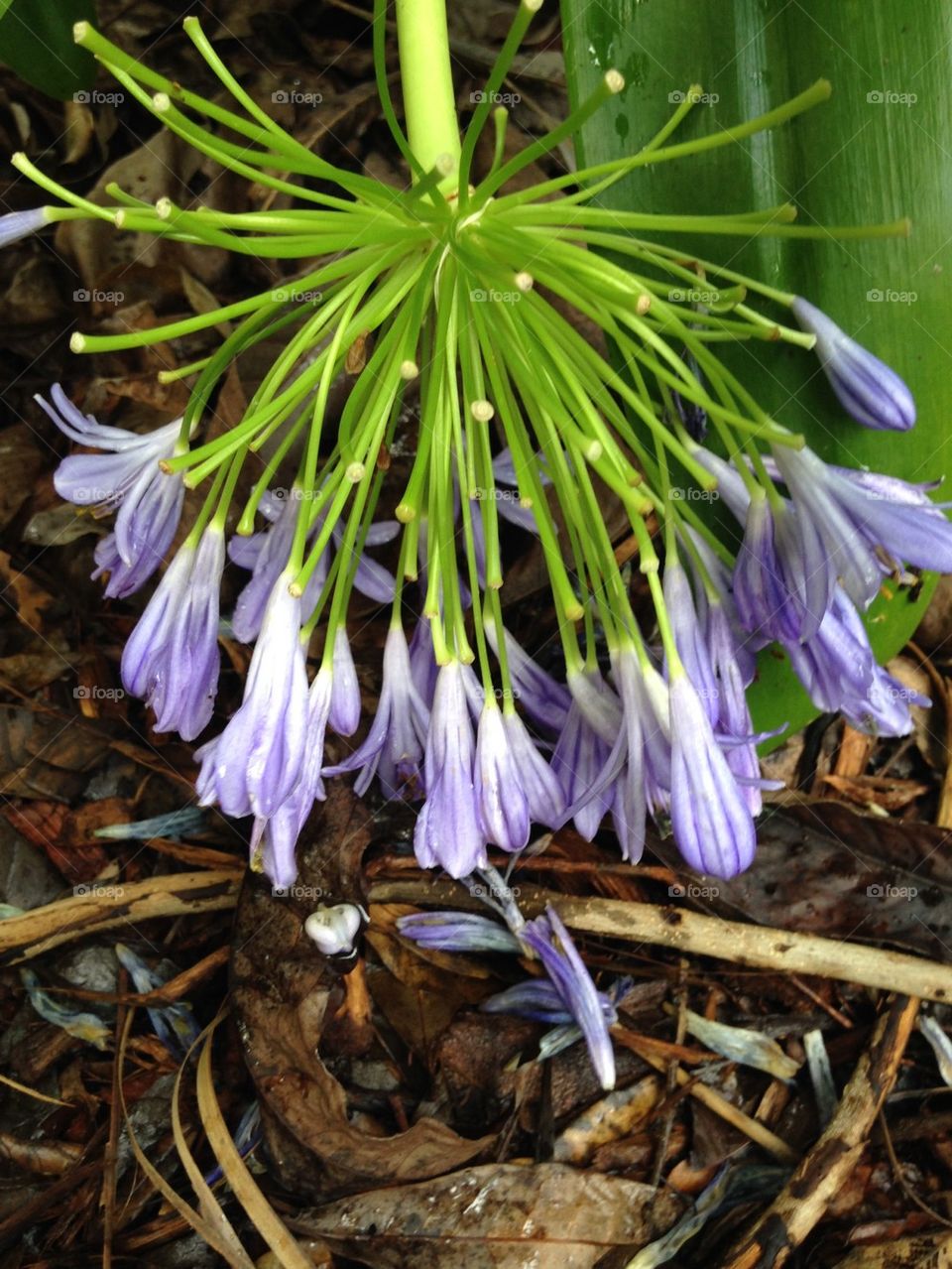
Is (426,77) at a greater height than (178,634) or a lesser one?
greater

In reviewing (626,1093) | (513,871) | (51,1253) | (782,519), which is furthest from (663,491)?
(51,1253)

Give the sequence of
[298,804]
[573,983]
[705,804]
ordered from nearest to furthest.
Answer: [705,804] → [298,804] → [573,983]

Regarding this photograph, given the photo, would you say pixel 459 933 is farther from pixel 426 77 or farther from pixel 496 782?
pixel 426 77

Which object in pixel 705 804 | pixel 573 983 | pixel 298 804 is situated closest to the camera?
pixel 705 804

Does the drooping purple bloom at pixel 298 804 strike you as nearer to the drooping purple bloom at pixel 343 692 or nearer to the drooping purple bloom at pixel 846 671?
the drooping purple bloom at pixel 343 692

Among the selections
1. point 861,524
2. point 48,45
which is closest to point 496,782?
point 861,524

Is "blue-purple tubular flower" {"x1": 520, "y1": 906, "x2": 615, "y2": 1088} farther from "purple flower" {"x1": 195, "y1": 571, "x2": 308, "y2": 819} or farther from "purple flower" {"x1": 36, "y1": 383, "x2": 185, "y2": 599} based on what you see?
"purple flower" {"x1": 36, "y1": 383, "x2": 185, "y2": 599}
